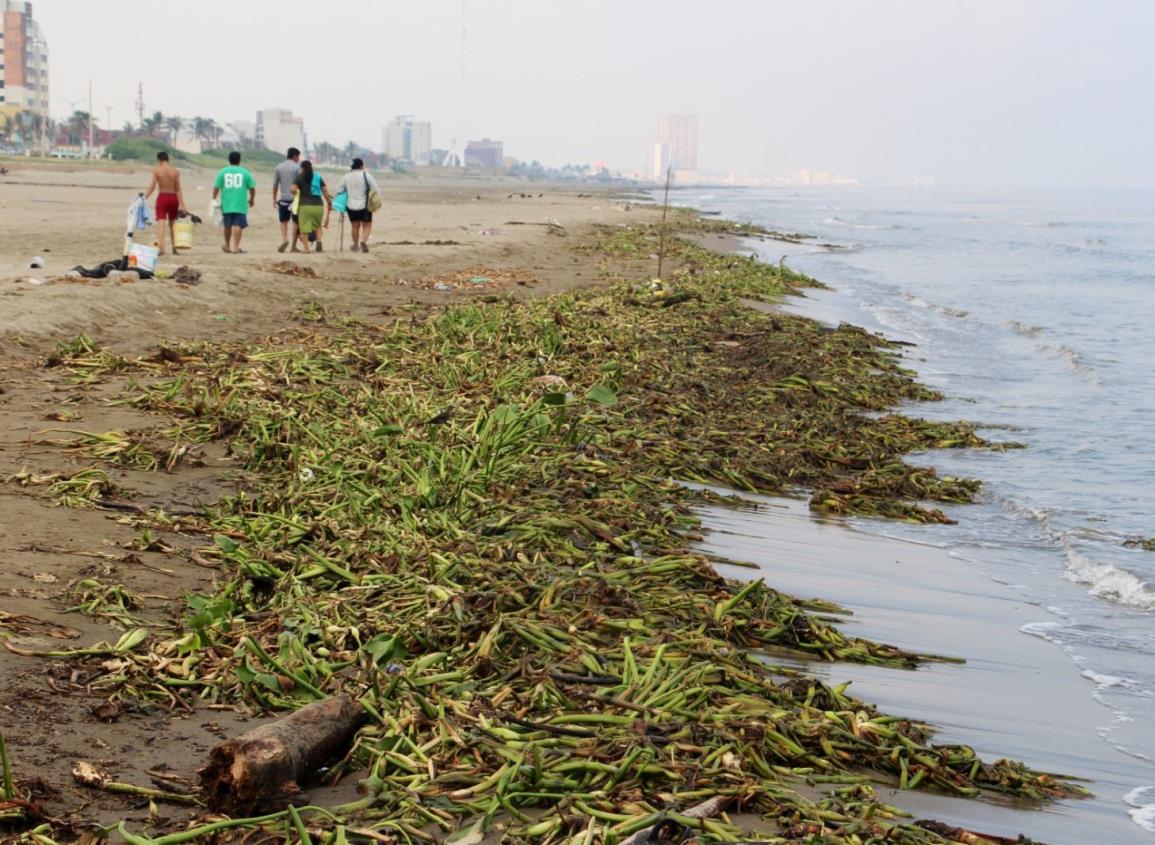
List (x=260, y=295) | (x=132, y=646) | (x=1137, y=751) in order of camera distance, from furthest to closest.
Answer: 1. (x=260, y=295)
2. (x=1137, y=751)
3. (x=132, y=646)

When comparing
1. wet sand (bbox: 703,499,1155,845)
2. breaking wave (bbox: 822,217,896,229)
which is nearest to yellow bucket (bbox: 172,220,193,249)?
wet sand (bbox: 703,499,1155,845)

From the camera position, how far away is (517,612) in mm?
4715

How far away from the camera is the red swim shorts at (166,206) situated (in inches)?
658

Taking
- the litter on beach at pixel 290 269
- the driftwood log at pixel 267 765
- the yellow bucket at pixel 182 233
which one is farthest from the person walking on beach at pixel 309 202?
the driftwood log at pixel 267 765

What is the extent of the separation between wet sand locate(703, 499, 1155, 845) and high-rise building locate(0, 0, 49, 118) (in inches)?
6082

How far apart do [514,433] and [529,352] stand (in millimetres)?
3619

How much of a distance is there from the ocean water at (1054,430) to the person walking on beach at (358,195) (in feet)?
23.1

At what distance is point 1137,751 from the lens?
4.62 meters

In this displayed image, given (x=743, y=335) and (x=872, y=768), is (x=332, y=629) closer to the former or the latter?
(x=872, y=768)

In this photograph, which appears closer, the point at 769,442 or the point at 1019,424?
the point at 769,442

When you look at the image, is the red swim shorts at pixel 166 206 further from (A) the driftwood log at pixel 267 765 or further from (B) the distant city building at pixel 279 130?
(B) the distant city building at pixel 279 130

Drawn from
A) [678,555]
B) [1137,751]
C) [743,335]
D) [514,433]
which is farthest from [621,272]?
[1137,751]

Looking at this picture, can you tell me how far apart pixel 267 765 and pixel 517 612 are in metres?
1.51

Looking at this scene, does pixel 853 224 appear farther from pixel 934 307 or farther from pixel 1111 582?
pixel 1111 582
